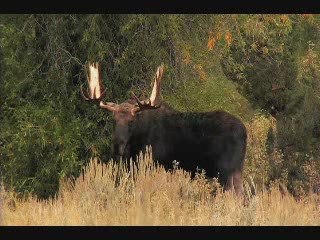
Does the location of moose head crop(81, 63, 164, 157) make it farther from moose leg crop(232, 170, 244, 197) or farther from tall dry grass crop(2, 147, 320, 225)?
moose leg crop(232, 170, 244, 197)

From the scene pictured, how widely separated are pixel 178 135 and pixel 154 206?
2831 millimetres

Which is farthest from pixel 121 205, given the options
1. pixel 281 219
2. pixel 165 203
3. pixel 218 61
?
pixel 218 61

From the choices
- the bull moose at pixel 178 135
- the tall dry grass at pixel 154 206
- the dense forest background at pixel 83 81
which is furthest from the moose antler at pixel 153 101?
the dense forest background at pixel 83 81

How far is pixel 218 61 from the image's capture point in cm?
1688

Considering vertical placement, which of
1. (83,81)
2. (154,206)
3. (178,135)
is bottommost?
(154,206)

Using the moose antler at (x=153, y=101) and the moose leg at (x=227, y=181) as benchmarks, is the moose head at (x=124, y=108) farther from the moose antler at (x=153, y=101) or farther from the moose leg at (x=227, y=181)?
the moose leg at (x=227, y=181)

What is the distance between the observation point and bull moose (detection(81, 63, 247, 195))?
1308 centimetres

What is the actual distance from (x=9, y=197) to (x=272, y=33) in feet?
27.8

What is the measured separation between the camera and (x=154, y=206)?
10.8m

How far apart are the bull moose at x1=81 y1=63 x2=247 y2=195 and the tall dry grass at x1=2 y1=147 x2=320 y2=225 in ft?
2.46

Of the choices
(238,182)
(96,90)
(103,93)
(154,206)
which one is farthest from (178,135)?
(154,206)

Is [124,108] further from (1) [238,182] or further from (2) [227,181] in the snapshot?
(1) [238,182]

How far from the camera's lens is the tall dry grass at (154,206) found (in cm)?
1006

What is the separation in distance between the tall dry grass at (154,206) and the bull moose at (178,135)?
75 cm
